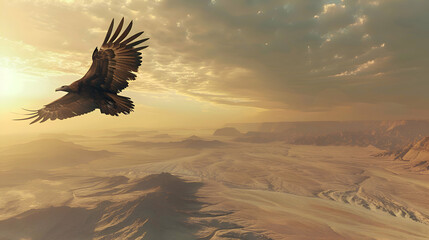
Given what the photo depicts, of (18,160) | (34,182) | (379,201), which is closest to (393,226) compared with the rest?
(379,201)

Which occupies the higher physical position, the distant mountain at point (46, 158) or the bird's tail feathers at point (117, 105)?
the bird's tail feathers at point (117, 105)

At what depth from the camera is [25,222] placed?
6569cm

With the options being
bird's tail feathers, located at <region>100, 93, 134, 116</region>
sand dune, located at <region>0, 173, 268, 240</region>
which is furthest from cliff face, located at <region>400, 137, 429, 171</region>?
bird's tail feathers, located at <region>100, 93, 134, 116</region>

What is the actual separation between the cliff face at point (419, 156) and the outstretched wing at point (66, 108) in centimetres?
21828

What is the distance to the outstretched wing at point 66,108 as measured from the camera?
20.2 ft

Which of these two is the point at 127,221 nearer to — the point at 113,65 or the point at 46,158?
the point at 113,65

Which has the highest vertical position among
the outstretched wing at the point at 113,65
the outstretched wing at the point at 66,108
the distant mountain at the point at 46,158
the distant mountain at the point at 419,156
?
the outstretched wing at the point at 113,65

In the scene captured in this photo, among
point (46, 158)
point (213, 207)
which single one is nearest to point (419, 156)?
point (213, 207)

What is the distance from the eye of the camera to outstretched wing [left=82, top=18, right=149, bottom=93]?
5.03 m

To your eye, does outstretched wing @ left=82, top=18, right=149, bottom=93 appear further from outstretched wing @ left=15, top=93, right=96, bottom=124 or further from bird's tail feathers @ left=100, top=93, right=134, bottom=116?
outstretched wing @ left=15, top=93, right=96, bottom=124

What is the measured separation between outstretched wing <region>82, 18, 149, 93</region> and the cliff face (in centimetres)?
21802

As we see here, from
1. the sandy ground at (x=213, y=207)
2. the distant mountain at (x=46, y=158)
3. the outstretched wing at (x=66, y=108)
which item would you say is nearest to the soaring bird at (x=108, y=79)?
the outstretched wing at (x=66, y=108)

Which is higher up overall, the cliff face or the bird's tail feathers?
the bird's tail feathers

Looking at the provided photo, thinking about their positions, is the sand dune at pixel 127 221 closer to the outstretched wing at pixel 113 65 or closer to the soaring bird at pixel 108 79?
the soaring bird at pixel 108 79
